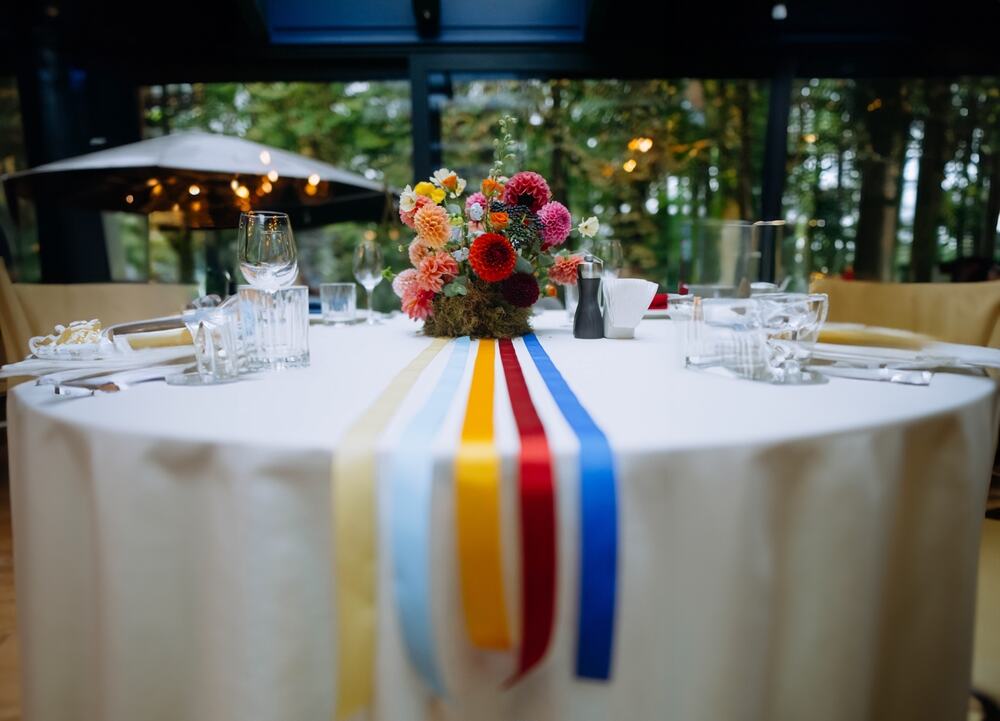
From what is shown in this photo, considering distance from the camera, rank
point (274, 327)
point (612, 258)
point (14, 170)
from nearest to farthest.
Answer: point (274, 327) → point (612, 258) → point (14, 170)

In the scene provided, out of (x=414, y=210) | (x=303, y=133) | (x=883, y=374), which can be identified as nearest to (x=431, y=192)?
(x=414, y=210)

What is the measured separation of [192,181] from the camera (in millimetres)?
3660

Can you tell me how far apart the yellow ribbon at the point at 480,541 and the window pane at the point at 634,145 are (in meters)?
4.22

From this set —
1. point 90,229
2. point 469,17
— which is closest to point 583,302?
point 469,17

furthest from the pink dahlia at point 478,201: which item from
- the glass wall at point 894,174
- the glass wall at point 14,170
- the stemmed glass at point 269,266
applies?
the glass wall at point 14,170

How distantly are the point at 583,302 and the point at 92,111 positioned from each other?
455 centimetres

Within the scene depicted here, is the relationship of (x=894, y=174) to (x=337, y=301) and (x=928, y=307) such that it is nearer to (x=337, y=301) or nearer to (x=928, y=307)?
(x=928, y=307)

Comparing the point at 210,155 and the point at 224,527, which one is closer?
the point at 224,527

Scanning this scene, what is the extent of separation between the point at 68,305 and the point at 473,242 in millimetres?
1946

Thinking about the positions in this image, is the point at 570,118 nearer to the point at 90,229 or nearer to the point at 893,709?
the point at 90,229

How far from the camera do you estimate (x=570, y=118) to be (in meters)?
4.64

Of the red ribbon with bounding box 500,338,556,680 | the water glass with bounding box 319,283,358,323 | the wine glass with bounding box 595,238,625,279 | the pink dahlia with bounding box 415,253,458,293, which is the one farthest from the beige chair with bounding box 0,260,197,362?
the red ribbon with bounding box 500,338,556,680

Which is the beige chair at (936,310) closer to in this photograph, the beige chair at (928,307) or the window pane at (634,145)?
the beige chair at (928,307)

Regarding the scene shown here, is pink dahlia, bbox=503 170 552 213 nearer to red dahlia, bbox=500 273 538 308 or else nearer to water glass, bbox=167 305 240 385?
red dahlia, bbox=500 273 538 308
